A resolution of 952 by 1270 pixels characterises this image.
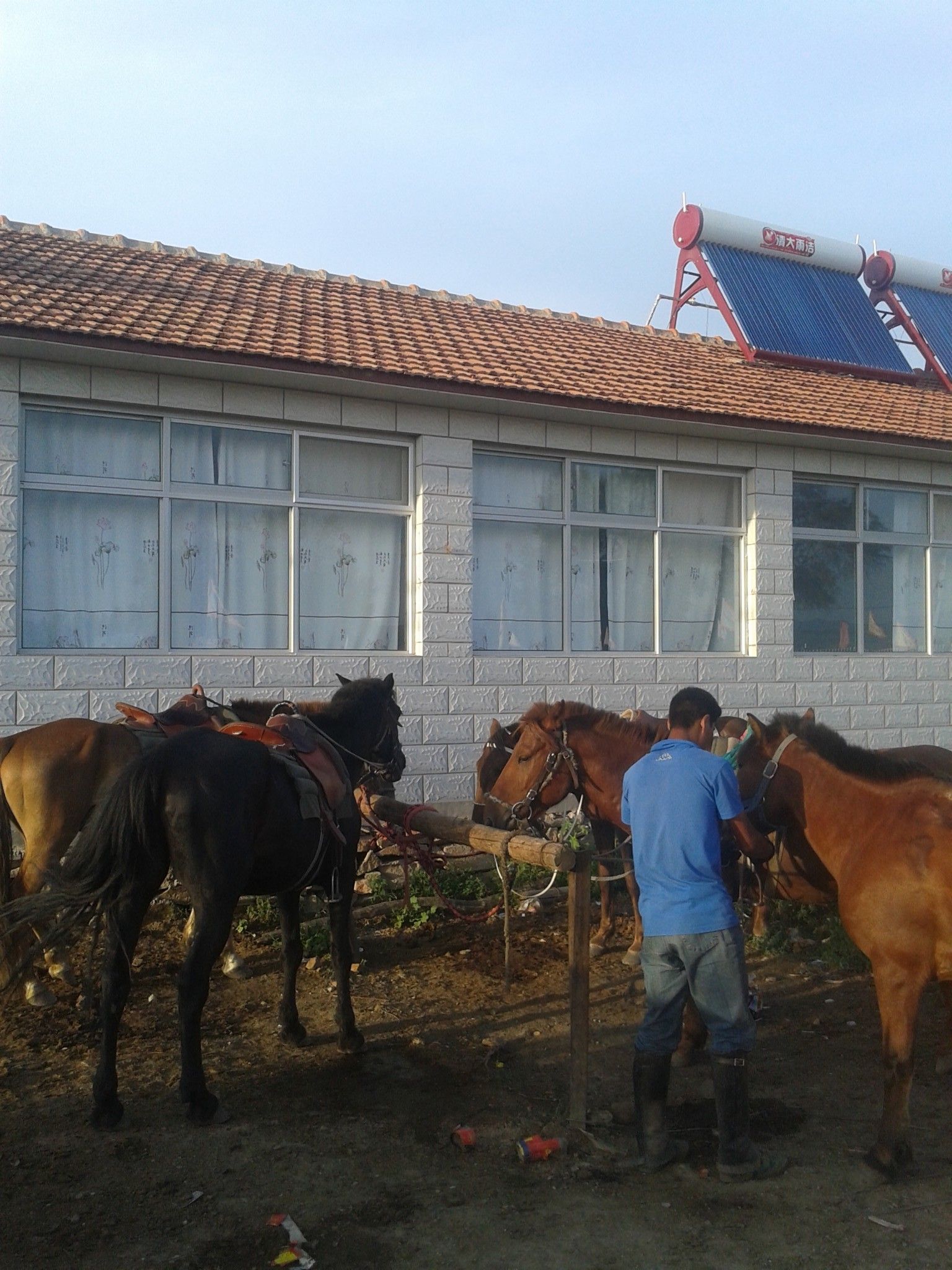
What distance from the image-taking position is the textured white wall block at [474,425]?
9711 mm

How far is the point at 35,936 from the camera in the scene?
556cm

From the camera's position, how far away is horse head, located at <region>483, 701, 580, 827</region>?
6.62 meters

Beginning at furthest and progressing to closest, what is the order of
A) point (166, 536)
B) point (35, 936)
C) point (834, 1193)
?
point (166, 536), point (35, 936), point (834, 1193)

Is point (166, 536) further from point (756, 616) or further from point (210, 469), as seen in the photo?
point (756, 616)

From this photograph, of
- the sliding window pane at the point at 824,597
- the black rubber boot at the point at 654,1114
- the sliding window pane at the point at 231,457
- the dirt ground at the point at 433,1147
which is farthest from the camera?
the sliding window pane at the point at 824,597

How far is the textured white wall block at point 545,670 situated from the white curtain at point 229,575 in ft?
7.61

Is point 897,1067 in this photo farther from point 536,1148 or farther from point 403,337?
point 403,337

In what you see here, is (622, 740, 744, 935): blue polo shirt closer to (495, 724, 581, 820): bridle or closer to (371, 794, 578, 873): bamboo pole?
(371, 794, 578, 873): bamboo pole

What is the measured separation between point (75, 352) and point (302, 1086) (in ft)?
19.1

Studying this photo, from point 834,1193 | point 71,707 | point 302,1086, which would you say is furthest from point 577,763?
point 71,707

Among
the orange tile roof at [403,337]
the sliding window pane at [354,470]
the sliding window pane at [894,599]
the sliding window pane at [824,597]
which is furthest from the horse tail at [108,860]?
the sliding window pane at [894,599]

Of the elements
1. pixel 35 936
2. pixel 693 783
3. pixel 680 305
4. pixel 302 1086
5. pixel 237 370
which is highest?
pixel 680 305

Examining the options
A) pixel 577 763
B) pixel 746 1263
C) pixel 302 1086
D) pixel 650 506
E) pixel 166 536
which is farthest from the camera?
pixel 650 506

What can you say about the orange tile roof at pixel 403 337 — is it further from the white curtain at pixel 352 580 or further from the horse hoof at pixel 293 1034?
the horse hoof at pixel 293 1034
